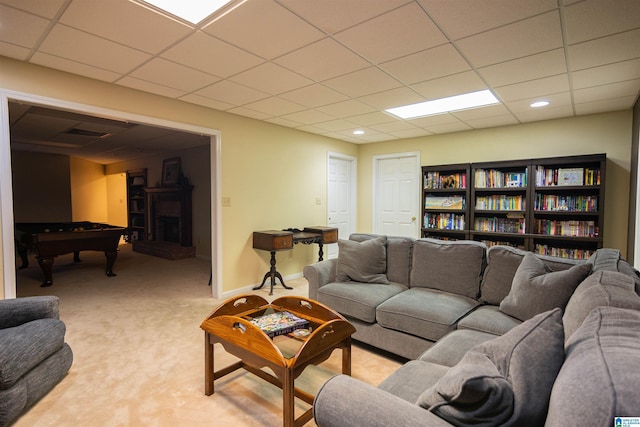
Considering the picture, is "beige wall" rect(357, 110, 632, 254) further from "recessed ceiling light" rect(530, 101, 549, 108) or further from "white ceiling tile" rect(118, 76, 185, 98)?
"white ceiling tile" rect(118, 76, 185, 98)

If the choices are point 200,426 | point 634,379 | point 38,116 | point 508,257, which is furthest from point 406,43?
point 38,116

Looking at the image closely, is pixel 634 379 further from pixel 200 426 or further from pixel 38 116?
pixel 38 116

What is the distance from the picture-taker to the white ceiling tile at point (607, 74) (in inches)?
105

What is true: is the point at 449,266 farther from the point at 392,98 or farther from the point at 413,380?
the point at 392,98

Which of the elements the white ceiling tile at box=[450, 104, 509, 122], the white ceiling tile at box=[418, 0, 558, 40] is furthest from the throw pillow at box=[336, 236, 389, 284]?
the white ceiling tile at box=[450, 104, 509, 122]

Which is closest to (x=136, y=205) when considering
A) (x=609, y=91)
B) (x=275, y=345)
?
(x=275, y=345)

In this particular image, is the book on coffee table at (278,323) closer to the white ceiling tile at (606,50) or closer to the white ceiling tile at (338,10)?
the white ceiling tile at (338,10)

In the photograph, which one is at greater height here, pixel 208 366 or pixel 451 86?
pixel 451 86

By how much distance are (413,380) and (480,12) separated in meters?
2.10

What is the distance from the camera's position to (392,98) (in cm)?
358

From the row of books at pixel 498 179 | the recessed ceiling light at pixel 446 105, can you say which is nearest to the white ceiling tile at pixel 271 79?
the recessed ceiling light at pixel 446 105

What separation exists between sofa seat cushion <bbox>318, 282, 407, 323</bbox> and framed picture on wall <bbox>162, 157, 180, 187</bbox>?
5547 mm

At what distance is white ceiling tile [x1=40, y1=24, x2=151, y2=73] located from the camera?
2262 mm

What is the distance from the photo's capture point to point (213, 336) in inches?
80.7
